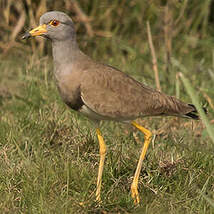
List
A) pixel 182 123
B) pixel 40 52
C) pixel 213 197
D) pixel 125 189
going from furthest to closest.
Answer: pixel 40 52, pixel 182 123, pixel 125 189, pixel 213 197

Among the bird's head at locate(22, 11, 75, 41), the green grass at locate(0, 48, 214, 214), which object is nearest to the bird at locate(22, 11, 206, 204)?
the bird's head at locate(22, 11, 75, 41)

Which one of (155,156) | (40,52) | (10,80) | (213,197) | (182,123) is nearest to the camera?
(213,197)

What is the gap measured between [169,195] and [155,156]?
1.67 feet

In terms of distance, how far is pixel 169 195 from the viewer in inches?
147

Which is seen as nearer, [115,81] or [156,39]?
[115,81]

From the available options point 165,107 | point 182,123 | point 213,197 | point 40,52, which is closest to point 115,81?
point 165,107

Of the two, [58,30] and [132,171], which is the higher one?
[58,30]

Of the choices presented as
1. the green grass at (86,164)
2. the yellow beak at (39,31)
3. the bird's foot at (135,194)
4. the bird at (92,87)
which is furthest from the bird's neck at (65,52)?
the bird's foot at (135,194)

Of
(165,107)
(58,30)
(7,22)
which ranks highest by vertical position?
(58,30)

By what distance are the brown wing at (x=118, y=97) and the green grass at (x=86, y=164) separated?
0.34m

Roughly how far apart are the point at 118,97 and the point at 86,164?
592 millimetres

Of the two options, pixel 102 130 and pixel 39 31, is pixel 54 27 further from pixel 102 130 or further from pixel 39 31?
pixel 102 130

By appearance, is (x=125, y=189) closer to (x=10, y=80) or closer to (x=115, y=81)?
(x=115, y=81)

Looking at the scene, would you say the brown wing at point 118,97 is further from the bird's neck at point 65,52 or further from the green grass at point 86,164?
the green grass at point 86,164
